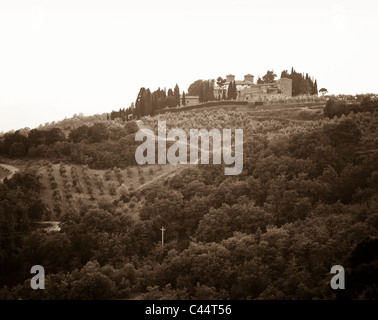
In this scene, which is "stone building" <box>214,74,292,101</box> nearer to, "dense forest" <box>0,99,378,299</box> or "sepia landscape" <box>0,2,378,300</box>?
"sepia landscape" <box>0,2,378,300</box>

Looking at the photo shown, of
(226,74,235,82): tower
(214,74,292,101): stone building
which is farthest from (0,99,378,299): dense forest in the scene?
(226,74,235,82): tower

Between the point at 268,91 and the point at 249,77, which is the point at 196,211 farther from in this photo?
the point at 249,77

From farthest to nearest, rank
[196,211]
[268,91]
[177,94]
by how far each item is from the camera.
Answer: [268,91]
[177,94]
[196,211]

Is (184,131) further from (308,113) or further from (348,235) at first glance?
(348,235)

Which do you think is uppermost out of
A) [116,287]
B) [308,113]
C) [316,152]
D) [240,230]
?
[308,113]

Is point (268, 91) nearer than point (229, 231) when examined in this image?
No

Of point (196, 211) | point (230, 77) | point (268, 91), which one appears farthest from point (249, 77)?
point (196, 211)

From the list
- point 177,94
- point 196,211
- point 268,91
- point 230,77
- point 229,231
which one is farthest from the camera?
point 230,77
